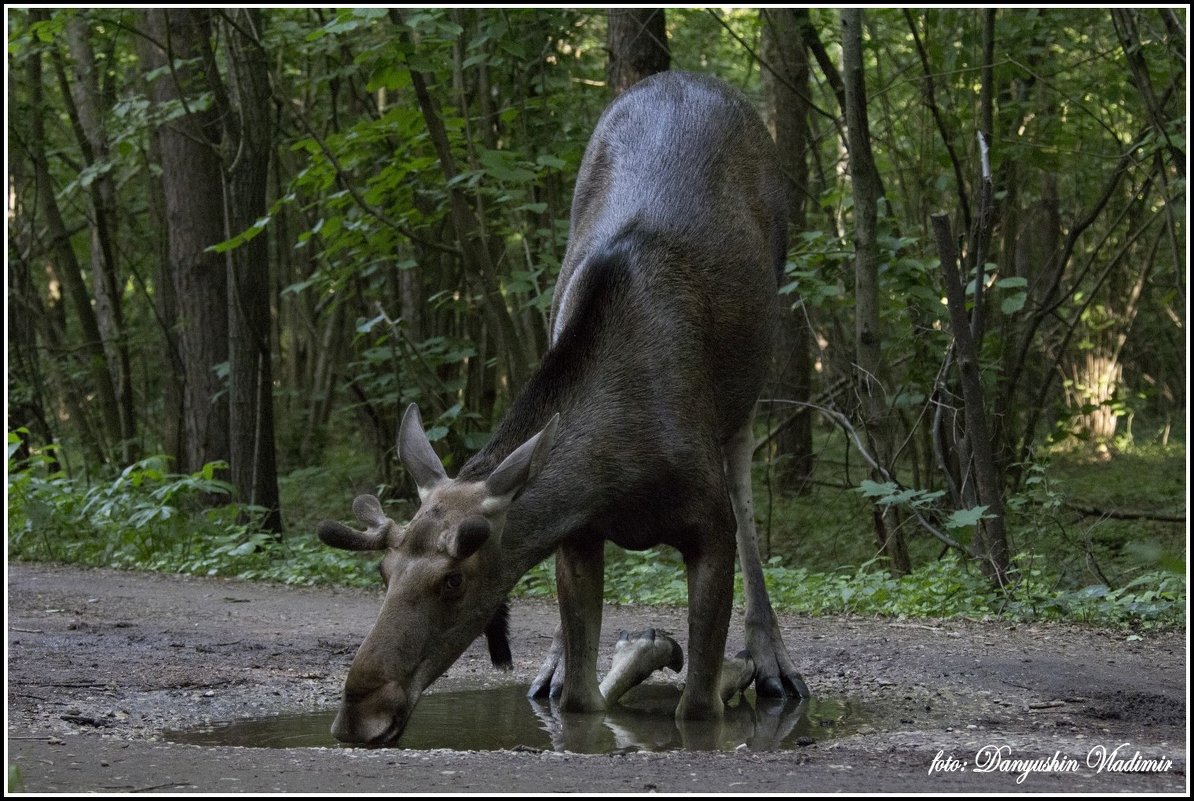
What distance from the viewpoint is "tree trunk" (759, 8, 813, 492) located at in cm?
1388

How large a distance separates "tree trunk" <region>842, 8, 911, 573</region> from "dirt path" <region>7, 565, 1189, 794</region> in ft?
7.37

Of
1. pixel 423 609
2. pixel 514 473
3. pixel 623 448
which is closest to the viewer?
pixel 423 609

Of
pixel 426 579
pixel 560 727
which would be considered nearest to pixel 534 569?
pixel 560 727

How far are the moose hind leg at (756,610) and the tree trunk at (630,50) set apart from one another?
17.3 ft

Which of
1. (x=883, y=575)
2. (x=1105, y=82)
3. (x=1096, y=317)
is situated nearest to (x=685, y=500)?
(x=883, y=575)

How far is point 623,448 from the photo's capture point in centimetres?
543

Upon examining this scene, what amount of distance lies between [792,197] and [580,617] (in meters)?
8.91

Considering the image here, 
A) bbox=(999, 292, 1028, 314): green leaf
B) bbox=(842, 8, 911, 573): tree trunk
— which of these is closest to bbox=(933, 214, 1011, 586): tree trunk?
bbox=(999, 292, 1028, 314): green leaf

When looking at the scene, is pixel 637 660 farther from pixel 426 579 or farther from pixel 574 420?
pixel 426 579

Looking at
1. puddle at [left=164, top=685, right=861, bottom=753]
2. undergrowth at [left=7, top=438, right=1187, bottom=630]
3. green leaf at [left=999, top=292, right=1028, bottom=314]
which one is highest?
green leaf at [left=999, top=292, right=1028, bottom=314]

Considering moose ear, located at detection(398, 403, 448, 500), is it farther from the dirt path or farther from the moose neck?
the dirt path

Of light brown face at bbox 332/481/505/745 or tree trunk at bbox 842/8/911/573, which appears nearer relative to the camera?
light brown face at bbox 332/481/505/745

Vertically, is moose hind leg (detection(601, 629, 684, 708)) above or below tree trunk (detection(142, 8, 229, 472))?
below

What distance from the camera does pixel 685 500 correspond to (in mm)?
5520
